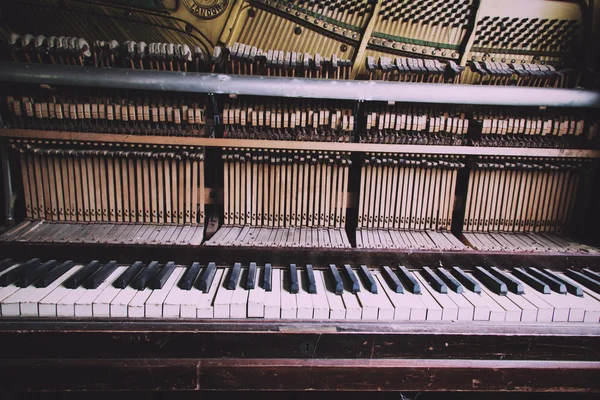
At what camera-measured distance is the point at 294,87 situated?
216cm

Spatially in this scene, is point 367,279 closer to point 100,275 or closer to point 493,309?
point 493,309

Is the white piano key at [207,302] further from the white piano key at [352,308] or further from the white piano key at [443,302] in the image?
the white piano key at [443,302]

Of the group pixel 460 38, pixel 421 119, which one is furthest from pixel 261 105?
pixel 460 38

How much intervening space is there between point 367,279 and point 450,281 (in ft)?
1.46

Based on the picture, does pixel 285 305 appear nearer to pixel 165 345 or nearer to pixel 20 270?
pixel 165 345

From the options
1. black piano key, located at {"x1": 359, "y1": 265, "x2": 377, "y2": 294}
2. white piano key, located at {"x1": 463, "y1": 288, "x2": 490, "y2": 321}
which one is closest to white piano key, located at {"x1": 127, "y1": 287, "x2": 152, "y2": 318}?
black piano key, located at {"x1": 359, "y1": 265, "x2": 377, "y2": 294}

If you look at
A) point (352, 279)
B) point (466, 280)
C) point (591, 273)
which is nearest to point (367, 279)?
point (352, 279)

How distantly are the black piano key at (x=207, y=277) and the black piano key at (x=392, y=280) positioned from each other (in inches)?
36.6

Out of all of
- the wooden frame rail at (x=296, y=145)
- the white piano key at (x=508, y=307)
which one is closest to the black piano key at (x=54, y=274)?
the wooden frame rail at (x=296, y=145)

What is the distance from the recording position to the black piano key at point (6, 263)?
6.36 ft

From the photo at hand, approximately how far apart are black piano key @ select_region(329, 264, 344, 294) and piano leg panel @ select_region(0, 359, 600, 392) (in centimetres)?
32

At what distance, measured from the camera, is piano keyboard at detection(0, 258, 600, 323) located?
1680 mm

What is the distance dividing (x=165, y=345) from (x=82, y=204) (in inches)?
49.0

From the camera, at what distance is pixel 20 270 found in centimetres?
186
